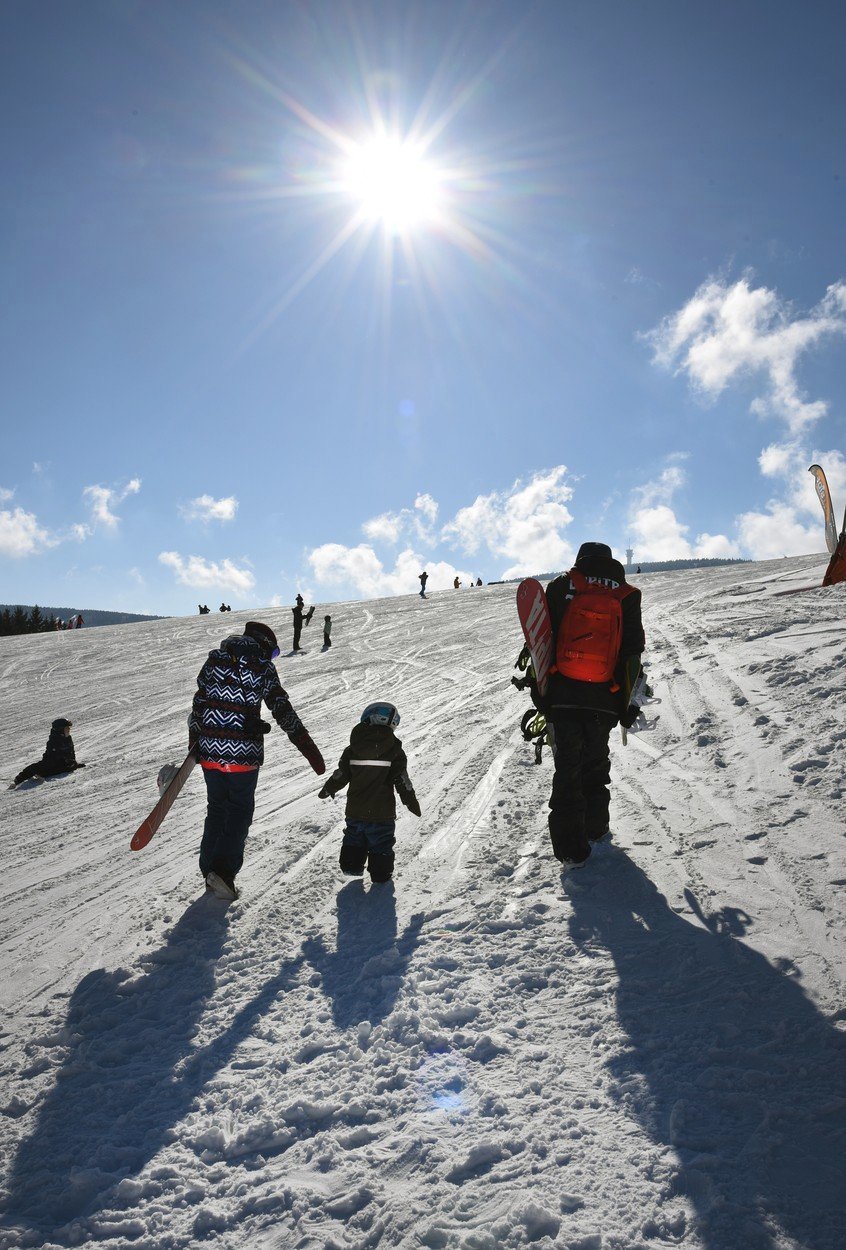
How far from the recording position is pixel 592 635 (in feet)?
13.4

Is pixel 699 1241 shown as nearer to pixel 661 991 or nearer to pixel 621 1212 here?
pixel 621 1212

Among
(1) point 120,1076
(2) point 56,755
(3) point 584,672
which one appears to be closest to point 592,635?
(3) point 584,672

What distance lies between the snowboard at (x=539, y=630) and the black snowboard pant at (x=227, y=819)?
2.10 metres

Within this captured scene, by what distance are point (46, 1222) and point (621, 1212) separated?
1842 millimetres

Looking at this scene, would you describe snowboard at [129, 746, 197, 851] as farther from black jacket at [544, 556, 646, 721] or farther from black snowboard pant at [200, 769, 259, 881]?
black jacket at [544, 556, 646, 721]

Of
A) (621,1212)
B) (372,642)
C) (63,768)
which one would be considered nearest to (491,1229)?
(621,1212)

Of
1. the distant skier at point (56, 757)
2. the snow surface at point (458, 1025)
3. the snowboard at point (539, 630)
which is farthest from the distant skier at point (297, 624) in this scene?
the snowboard at point (539, 630)

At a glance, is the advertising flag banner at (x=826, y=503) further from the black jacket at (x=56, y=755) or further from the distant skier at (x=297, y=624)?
the black jacket at (x=56, y=755)

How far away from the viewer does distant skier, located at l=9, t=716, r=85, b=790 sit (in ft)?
31.1

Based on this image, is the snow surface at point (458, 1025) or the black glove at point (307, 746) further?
the black glove at point (307, 746)

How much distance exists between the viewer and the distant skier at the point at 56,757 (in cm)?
948

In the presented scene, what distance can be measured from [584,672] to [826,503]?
19575 millimetres

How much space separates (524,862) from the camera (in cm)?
450

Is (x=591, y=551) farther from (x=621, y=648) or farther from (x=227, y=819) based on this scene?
(x=227, y=819)
